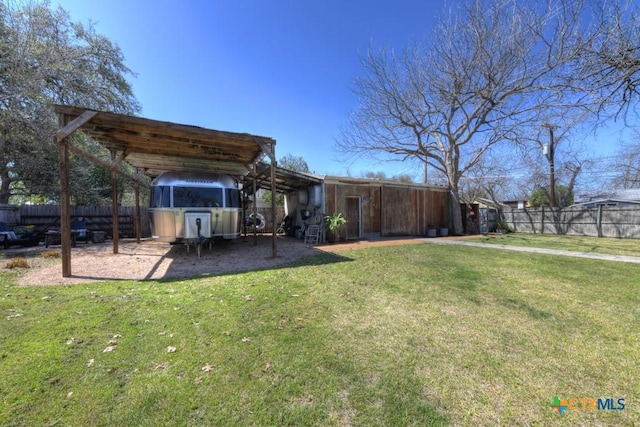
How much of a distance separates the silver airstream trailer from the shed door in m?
5.66

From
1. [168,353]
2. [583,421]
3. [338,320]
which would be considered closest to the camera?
[583,421]

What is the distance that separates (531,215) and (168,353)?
20.5 meters

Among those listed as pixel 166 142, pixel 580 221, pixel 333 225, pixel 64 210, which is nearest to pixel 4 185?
pixel 166 142

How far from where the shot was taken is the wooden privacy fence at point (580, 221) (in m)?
13.0

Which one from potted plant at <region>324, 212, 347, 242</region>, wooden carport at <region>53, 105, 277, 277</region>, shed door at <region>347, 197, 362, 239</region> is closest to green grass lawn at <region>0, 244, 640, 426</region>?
wooden carport at <region>53, 105, 277, 277</region>

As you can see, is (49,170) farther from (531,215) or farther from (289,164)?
(531,215)

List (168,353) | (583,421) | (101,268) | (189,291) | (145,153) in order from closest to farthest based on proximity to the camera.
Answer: (583,421) → (168,353) → (189,291) → (101,268) → (145,153)

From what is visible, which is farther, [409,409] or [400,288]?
[400,288]

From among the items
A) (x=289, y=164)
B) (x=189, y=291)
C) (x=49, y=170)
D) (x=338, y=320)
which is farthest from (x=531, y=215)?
(x=49, y=170)

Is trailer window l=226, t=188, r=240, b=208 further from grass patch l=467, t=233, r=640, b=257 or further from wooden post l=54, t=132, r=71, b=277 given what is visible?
grass patch l=467, t=233, r=640, b=257

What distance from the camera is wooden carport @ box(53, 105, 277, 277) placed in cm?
555

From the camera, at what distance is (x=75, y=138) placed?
12.2 metres

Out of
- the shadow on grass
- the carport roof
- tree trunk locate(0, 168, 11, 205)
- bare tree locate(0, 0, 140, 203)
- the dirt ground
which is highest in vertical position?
bare tree locate(0, 0, 140, 203)

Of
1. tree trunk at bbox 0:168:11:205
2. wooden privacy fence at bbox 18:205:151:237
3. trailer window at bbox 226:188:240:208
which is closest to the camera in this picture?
trailer window at bbox 226:188:240:208
